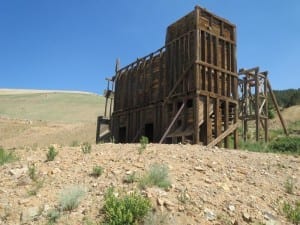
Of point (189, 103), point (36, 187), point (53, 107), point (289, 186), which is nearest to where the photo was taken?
point (36, 187)

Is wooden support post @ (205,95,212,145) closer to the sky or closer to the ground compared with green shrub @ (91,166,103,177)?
closer to the sky

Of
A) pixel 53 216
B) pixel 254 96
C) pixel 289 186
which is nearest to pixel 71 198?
pixel 53 216

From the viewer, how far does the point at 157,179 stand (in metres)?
8.77

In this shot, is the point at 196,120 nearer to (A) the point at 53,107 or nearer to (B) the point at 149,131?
(B) the point at 149,131

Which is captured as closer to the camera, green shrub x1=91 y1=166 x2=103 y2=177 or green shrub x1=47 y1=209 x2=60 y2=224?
green shrub x1=47 y1=209 x2=60 y2=224

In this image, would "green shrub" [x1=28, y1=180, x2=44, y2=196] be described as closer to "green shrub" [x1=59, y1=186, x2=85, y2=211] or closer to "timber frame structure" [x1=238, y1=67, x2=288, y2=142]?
"green shrub" [x1=59, y1=186, x2=85, y2=211]

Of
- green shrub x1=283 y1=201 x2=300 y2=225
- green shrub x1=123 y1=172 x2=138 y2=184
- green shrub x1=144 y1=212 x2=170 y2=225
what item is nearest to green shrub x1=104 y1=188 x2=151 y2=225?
green shrub x1=144 y1=212 x2=170 y2=225

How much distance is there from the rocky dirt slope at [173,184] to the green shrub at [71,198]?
4.8 inches

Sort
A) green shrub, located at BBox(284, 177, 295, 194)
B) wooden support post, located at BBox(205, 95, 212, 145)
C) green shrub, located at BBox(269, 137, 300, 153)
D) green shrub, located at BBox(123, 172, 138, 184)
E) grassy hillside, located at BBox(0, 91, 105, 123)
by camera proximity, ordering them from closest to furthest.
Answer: green shrub, located at BBox(123, 172, 138, 184)
green shrub, located at BBox(284, 177, 295, 194)
wooden support post, located at BBox(205, 95, 212, 145)
green shrub, located at BBox(269, 137, 300, 153)
grassy hillside, located at BBox(0, 91, 105, 123)

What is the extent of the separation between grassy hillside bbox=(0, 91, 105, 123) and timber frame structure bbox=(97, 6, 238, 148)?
46.5 meters

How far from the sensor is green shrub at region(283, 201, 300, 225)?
25.8 ft

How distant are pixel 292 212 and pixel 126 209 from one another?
11.8ft

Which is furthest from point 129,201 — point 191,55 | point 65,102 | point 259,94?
point 65,102

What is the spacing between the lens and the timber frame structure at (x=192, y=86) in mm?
16312
